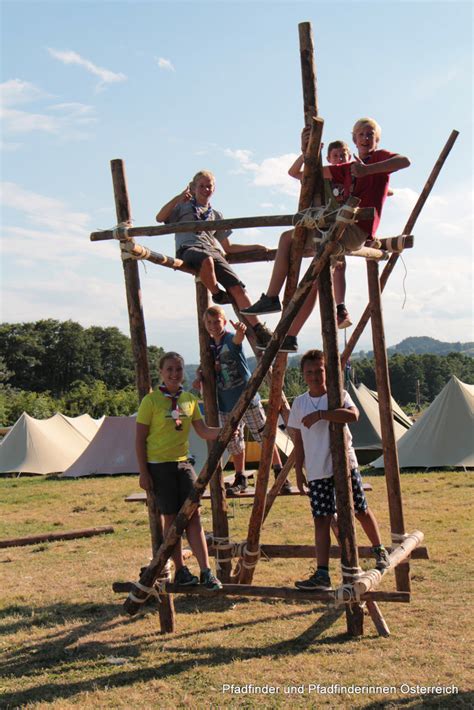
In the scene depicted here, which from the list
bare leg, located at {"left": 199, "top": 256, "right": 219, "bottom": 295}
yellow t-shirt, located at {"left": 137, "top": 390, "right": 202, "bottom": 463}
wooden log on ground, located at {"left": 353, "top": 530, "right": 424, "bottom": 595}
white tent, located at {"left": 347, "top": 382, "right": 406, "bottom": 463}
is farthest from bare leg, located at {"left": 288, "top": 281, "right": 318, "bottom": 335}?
white tent, located at {"left": 347, "top": 382, "right": 406, "bottom": 463}

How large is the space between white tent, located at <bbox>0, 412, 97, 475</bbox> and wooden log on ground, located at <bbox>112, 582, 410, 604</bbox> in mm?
14960

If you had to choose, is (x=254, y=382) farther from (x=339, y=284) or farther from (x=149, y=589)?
(x=339, y=284)

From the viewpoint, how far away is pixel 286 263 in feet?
17.4

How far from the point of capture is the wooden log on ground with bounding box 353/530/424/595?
4.69 metres

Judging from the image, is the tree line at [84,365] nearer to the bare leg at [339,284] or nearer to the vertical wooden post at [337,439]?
the bare leg at [339,284]

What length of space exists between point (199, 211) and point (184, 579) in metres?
2.90

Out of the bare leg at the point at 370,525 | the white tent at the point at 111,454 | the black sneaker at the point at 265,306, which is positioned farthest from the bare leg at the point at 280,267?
the white tent at the point at 111,454

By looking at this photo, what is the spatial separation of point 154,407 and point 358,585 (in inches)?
73.2

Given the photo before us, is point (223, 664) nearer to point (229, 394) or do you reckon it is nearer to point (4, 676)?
point (4, 676)

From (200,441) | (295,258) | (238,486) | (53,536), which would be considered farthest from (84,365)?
(295,258)

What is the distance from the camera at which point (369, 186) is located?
17.3 ft

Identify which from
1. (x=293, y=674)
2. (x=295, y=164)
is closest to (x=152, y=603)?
(x=293, y=674)

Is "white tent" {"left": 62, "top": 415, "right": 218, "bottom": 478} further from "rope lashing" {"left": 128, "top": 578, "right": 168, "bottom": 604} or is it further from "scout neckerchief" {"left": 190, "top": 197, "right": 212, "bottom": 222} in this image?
"rope lashing" {"left": 128, "top": 578, "right": 168, "bottom": 604}

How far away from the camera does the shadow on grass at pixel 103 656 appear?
4512mm
